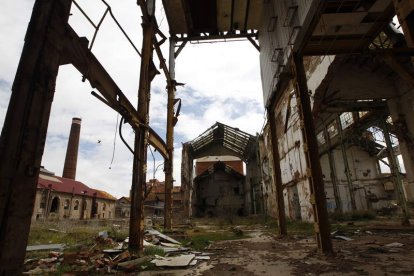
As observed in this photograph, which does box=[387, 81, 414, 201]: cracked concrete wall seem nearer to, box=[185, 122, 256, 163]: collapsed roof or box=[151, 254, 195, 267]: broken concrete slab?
box=[151, 254, 195, 267]: broken concrete slab

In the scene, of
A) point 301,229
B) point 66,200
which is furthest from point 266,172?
point 66,200

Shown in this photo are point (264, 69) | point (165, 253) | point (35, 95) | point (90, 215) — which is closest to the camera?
point (35, 95)

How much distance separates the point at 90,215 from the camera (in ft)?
132

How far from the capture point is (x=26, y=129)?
2.75 metres

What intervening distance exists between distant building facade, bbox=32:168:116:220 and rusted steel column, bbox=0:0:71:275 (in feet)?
101

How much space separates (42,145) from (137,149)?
3.70 metres

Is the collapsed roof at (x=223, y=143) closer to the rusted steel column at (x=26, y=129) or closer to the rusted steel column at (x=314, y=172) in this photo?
the rusted steel column at (x=314, y=172)

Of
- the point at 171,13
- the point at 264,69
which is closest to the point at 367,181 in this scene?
the point at 264,69

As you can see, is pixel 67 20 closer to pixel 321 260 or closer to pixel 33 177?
pixel 33 177

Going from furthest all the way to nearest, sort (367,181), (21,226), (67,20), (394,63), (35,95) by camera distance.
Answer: (367,181), (394,63), (67,20), (35,95), (21,226)

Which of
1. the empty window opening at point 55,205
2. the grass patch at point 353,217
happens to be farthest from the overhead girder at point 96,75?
the empty window opening at point 55,205

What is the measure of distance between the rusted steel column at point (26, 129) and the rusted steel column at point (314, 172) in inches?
191

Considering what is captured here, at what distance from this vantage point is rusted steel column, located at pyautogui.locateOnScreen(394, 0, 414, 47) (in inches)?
99.8

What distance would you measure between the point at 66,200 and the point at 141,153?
34.3 meters
